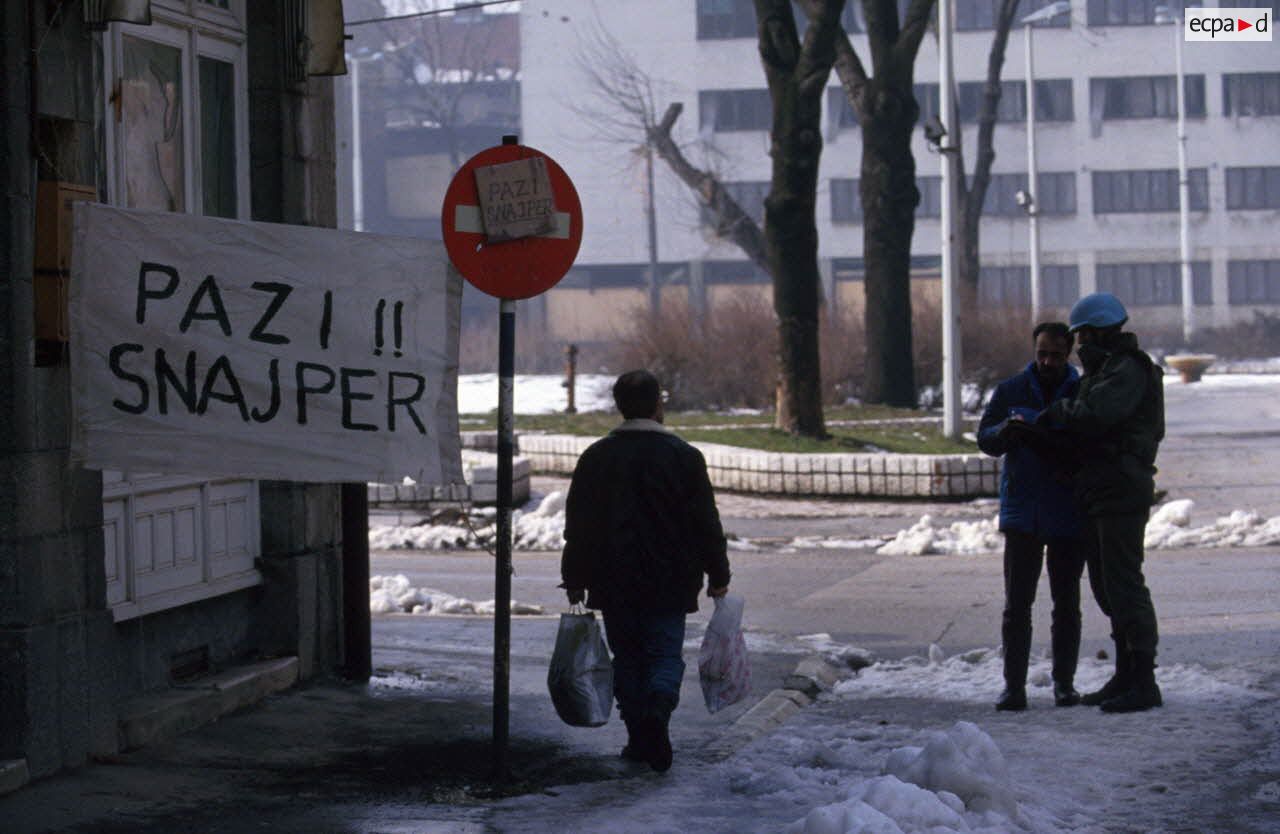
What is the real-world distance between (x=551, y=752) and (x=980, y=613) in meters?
4.92

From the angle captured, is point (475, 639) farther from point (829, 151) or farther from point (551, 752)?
point (829, 151)

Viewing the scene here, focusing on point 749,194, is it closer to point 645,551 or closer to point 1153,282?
point 1153,282

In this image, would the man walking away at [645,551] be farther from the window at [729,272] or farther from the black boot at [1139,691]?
the window at [729,272]

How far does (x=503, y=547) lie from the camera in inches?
307

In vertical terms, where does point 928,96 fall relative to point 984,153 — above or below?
above

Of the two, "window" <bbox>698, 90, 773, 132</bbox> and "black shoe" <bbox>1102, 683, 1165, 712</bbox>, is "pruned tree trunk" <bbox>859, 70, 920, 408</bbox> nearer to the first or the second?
"black shoe" <bbox>1102, 683, 1165, 712</bbox>

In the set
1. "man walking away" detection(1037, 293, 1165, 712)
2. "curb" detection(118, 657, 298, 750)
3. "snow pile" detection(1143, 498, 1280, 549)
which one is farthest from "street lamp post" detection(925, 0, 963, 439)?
"curb" detection(118, 657, 298, 750)

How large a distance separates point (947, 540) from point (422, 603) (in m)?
5.06

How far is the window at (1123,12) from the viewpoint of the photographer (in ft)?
251

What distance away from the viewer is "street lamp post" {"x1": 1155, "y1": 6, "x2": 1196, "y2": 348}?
68.9 metres

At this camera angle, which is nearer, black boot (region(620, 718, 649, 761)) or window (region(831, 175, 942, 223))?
black boot (region(620, 718, 649, 761))

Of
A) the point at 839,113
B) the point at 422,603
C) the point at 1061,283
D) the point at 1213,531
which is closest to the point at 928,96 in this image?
the point at 839,113

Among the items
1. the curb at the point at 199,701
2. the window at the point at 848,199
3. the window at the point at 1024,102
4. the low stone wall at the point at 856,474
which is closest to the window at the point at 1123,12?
the window at the point at 1024,102

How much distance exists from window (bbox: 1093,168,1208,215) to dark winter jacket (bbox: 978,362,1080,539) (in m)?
71.0
